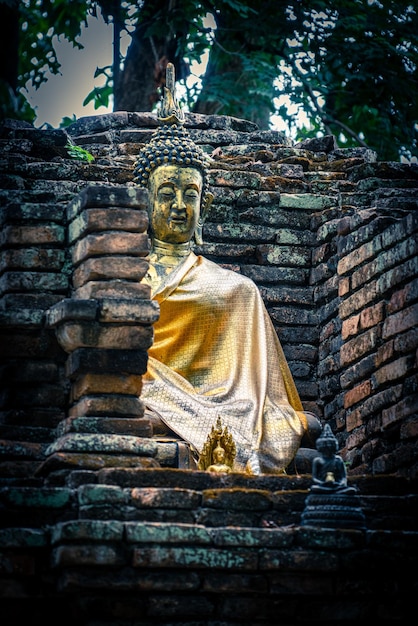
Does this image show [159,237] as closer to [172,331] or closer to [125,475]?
[172,331]

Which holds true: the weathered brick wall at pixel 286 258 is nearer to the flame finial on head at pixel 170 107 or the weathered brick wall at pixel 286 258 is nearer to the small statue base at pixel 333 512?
the flame finial on head at pixel 170 107

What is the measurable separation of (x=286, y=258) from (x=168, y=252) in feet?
4.17

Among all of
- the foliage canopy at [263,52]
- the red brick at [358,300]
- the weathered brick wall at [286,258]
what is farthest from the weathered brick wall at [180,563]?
the foliage canopy at [263,52]

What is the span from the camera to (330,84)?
1961 cm

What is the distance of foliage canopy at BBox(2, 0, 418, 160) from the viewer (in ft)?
63.1

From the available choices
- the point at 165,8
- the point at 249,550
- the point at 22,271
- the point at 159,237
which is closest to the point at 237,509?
the point at 249,550

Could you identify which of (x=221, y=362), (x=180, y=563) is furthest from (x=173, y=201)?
(x=180, y=563)

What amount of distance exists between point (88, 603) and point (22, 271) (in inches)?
104

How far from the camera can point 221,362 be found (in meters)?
13.4

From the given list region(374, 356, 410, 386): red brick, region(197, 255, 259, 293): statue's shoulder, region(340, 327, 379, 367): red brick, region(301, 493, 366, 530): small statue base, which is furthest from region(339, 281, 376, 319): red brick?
region(301, 493, 366, 530): small statue base

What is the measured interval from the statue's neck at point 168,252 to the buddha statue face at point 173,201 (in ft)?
0.17

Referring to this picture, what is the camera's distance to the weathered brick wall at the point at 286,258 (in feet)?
39.7

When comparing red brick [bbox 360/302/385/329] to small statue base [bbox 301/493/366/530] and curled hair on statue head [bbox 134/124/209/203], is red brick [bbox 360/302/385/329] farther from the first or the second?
small statue base [bbox 301/493/366/530]

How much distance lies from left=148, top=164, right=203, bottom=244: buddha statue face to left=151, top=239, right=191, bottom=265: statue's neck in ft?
0.17
